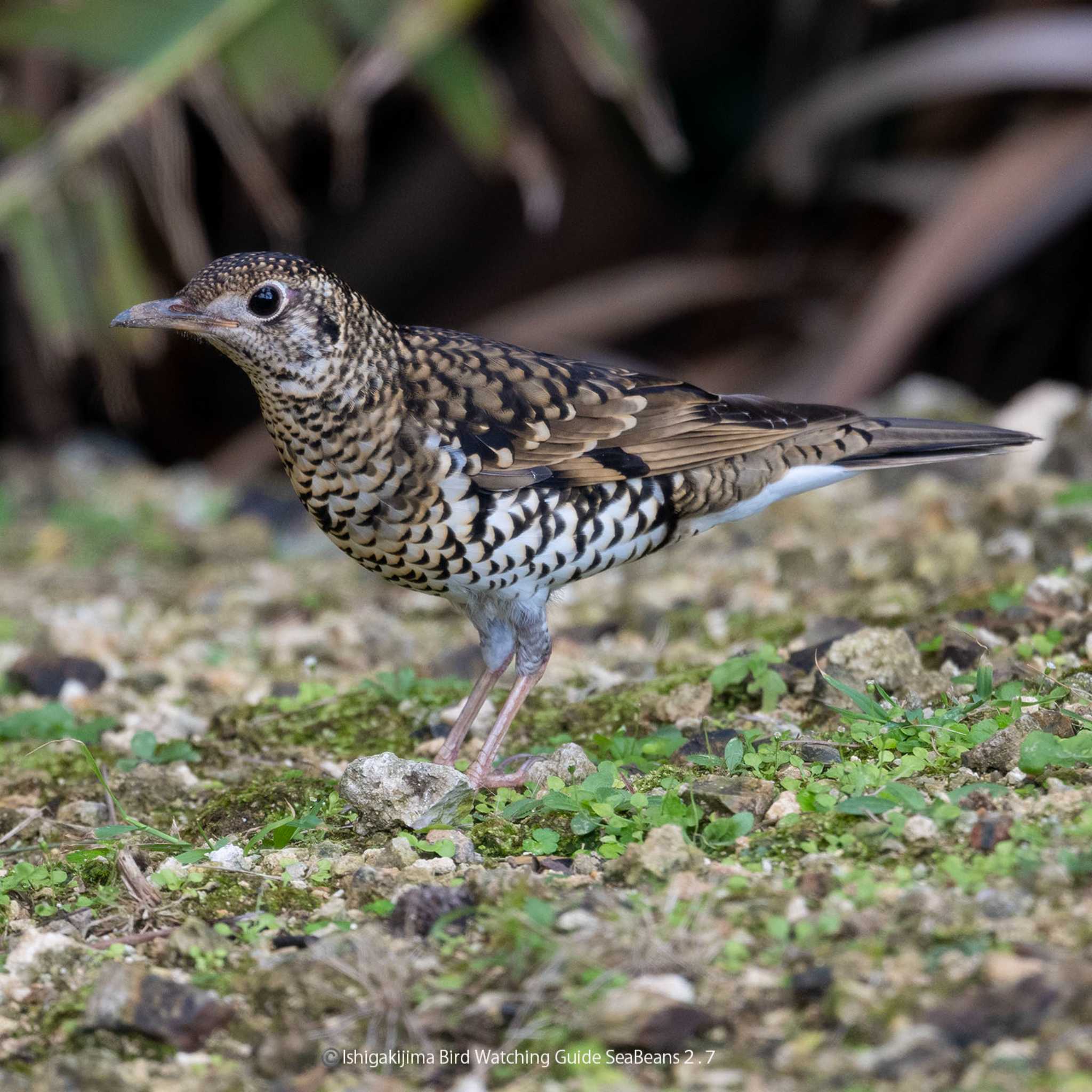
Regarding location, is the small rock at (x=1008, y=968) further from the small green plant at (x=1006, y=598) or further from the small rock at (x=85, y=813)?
the small rock at (x=85, y=813)

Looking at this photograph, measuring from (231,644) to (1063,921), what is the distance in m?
3.56

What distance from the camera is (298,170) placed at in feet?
33.6

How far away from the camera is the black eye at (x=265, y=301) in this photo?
12.1 ft

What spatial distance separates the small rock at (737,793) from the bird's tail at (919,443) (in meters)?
1.45

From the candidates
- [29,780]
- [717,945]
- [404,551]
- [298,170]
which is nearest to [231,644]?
[29,780]

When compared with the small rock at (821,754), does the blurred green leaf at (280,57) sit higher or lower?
higher

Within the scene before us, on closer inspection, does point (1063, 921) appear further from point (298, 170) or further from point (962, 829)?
point (298, 170)

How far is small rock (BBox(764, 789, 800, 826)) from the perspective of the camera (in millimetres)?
3178

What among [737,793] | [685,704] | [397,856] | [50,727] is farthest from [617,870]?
[50,727]

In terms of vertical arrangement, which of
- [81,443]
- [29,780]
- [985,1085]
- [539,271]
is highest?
[539,271]

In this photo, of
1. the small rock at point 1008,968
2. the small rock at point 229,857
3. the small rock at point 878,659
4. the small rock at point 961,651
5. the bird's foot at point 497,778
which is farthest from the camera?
the small rock at point 961,651

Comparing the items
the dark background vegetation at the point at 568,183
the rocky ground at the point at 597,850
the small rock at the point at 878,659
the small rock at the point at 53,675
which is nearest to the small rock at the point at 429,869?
the rocky ground at the point at 597,850

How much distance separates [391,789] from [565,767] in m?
0.43

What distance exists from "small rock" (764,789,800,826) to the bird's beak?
175 centimetres
